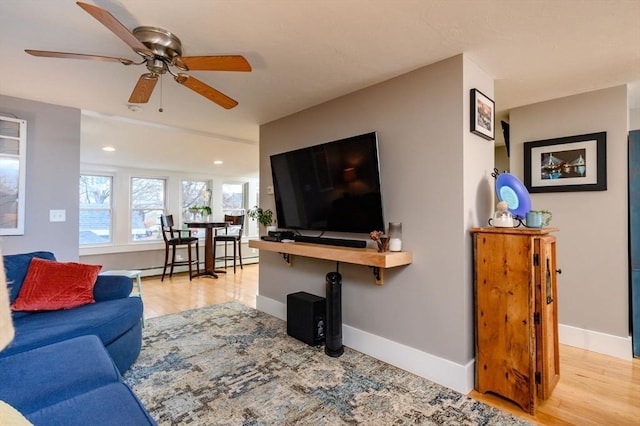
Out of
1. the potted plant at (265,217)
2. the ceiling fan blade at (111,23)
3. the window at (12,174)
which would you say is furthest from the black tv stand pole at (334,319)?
the window at (12,174)

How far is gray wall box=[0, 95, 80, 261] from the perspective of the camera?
9.68ft

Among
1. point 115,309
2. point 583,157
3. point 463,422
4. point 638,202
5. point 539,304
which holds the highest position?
point 583,157


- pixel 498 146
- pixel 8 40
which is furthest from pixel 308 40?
pixel 498 146

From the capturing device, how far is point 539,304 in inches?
76.6

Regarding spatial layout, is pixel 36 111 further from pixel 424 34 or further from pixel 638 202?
pixel 638 202

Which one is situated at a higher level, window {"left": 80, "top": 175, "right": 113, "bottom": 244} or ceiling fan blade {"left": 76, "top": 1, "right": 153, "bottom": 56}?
ceiling fan blade {"left": 76, "top": 1, "right": 153, "bottom": 56}

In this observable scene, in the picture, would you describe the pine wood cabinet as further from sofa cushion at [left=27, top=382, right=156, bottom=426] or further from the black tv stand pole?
sofa cushion at [left=27, top=382, right=156, bottom=426]

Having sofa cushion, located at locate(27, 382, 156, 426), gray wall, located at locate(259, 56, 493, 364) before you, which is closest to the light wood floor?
gray wall, located at locate(259, 56, 493, 364)

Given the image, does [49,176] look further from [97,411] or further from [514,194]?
[514,194]

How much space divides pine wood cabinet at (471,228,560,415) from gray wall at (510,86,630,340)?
1003mm

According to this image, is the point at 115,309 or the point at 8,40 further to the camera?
the point at 115,309

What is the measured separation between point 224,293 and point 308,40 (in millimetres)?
3814

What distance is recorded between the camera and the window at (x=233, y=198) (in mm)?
7504

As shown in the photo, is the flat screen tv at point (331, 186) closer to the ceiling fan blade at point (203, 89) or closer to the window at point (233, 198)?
the ceiling fan blade at point (203, 89)
